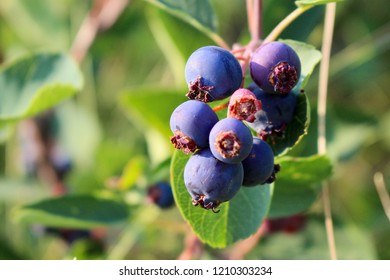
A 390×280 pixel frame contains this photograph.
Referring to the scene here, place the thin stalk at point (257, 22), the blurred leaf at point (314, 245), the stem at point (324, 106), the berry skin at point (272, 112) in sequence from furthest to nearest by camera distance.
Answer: the blurred leaf at point (314, 245) < the stem at point (324, 106) < the thin stalk at point (257, 22) < the berry skin at point (272, 112)

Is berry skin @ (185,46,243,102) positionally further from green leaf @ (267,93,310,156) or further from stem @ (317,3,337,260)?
stem @ (317,3,337,260)

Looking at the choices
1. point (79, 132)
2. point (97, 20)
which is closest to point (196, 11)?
point (97, 20)

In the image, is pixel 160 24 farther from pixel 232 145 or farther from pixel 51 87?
pixel 232 145

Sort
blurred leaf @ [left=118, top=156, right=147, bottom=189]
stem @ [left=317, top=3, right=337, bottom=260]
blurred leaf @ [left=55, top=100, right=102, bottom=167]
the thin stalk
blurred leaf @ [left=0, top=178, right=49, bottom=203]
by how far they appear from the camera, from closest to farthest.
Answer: the thin stalk
stem @ [left=317, top=3, right=337, bottom=260]
blurred leaf @ [left=118, top=156, right=147, bottom=189]
blurred leaf @ [left=0, top=178, right=49, bottom=203]
blurred leaf @ [left=55, top=100, right=102, bottom=167]

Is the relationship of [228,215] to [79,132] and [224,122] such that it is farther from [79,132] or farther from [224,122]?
[79,132]

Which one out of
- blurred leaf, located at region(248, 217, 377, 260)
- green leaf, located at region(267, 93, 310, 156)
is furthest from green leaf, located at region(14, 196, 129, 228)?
green leaf, located at region(267, 93, 310, 156)

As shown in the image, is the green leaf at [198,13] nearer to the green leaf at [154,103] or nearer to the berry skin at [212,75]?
the green leaf at [154,103]

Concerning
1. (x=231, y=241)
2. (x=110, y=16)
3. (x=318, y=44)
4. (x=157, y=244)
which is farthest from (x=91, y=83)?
(x=231, y=241)

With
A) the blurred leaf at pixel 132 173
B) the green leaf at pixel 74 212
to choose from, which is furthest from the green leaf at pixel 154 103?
the green leaf at pixel 74 212

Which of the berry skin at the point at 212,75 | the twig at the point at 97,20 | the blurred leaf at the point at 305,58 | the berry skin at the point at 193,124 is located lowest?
the berry skin at the point at 193,124
